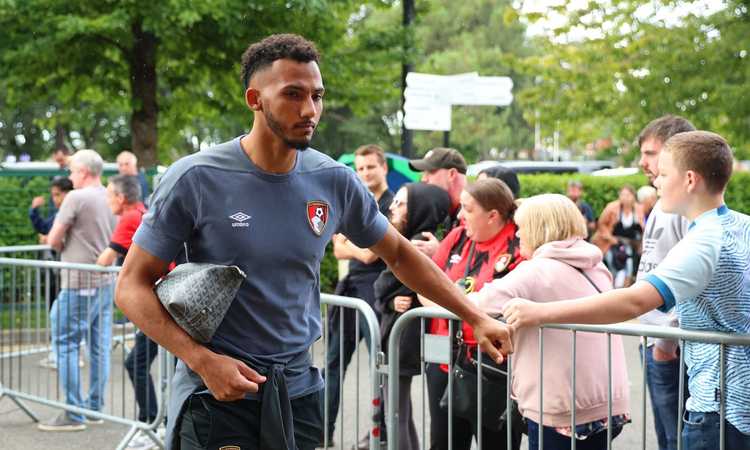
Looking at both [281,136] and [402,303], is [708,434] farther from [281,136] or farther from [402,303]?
[402,303]

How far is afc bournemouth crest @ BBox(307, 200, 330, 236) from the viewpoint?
334 centimetres

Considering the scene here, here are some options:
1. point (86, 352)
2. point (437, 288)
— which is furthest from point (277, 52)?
point (86, 352)

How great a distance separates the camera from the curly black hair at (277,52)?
128 inches

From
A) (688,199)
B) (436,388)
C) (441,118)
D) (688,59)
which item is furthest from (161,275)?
(688,59)

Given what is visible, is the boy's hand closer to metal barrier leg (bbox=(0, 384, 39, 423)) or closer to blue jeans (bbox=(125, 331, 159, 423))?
blue jeans (bbox=(125, 331, 159, 423))

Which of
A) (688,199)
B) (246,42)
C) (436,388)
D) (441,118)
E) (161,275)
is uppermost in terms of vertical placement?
(246,42)

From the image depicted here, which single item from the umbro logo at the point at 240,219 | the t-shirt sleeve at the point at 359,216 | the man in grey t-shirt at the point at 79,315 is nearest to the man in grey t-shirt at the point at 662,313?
the t-shirt sleeve at the point at 359,216

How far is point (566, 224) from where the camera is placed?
4730mm

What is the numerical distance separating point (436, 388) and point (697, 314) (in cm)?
201

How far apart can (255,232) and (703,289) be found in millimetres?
1554

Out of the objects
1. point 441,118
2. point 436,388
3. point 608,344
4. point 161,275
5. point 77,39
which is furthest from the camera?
point 77,39

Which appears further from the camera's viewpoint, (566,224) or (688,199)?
(566,224)

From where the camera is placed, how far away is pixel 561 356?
450 cm

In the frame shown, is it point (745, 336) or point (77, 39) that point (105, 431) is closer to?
point (745, 336)
